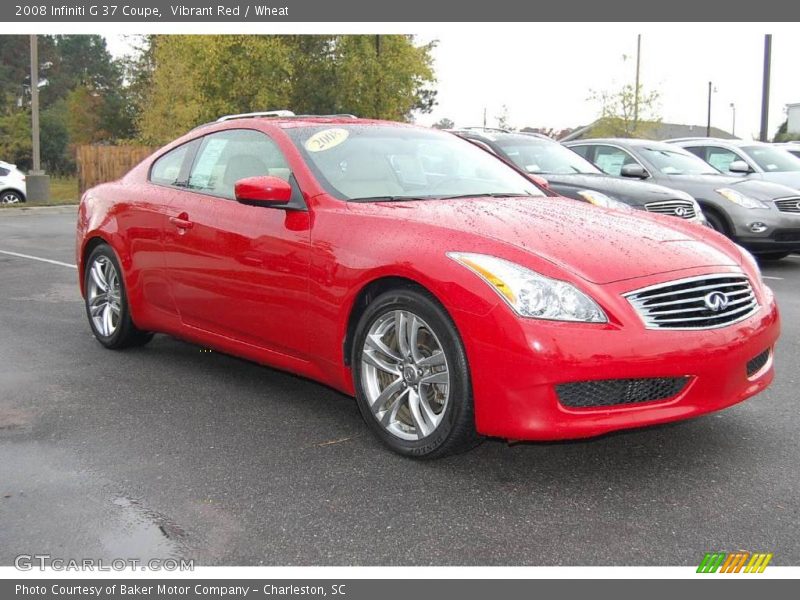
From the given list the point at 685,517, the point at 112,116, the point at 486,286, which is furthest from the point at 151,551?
the point at 112,116

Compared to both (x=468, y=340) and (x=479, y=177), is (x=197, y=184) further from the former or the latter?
(x=468, y=340)

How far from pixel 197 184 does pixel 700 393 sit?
311 cm

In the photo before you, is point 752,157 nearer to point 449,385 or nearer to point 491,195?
point 491,195

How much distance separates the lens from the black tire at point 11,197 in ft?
76.5

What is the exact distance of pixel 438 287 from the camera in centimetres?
358

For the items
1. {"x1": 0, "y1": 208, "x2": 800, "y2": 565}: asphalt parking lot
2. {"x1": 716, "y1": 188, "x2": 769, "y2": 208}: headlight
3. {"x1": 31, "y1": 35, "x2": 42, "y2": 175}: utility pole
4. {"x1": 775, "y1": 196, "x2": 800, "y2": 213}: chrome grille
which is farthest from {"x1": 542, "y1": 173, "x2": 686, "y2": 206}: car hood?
{"x1": 31, "y1": 35, "x2": 42, "y2": 175}: utility pole

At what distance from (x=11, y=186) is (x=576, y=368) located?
906 inches

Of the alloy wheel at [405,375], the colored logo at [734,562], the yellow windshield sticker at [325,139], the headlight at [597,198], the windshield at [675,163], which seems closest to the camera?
the colored logo at [734,562]

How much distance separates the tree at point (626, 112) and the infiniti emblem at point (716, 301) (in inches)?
1221

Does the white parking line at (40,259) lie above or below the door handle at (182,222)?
below

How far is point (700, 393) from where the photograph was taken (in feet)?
11.5

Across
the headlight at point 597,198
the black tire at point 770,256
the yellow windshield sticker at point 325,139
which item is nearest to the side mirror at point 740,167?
the black tire at point 770,256

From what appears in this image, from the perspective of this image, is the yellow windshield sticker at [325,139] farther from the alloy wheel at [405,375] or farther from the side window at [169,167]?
the alloy wheel at [405,375]

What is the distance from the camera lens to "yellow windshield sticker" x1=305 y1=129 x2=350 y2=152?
4.66 m
